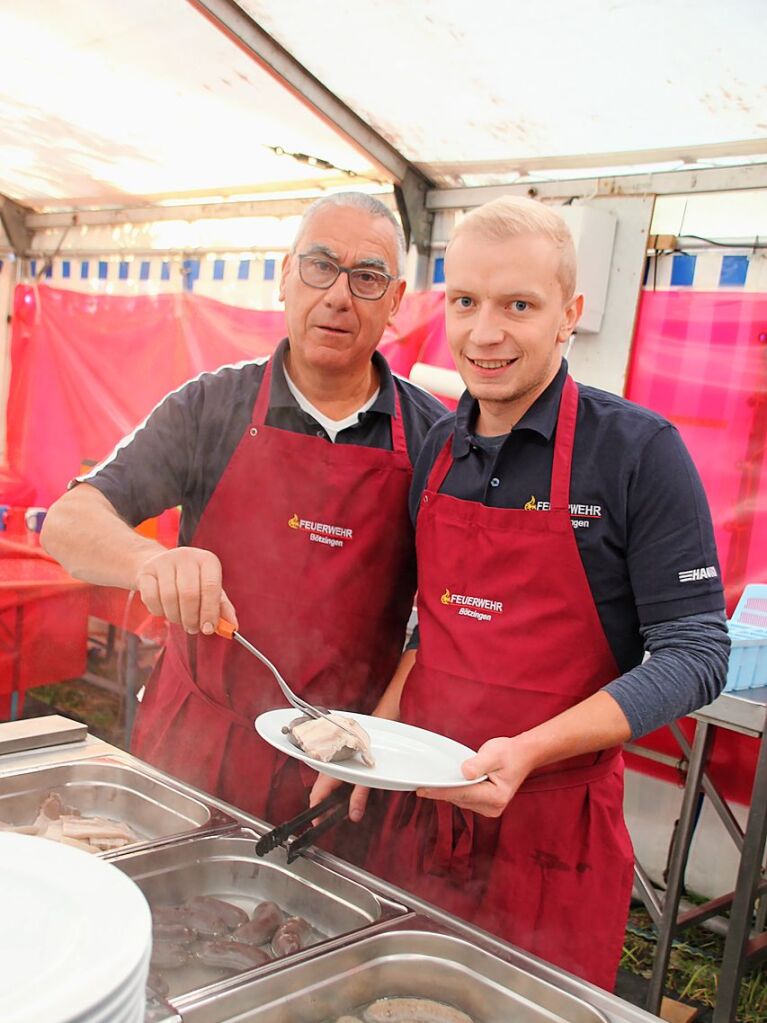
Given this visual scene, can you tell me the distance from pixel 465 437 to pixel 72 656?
309 centimetres

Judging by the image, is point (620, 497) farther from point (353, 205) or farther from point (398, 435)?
point (353, 205)

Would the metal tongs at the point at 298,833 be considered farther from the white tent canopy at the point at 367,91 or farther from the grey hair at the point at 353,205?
the white tent canopy at the point at 367,91

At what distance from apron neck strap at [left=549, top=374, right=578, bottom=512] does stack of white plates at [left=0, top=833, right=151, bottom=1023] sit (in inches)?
41.6

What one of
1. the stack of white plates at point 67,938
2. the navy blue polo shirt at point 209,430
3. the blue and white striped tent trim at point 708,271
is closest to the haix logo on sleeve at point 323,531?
the navy blue polo shirt at point 209,430

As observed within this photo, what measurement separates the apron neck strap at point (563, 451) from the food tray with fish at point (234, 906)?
0.77 m

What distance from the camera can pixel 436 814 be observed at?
1.77 metres

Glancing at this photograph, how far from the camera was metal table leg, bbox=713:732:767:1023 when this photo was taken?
284 centimetres

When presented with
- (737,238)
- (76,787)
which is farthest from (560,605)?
(737,238)

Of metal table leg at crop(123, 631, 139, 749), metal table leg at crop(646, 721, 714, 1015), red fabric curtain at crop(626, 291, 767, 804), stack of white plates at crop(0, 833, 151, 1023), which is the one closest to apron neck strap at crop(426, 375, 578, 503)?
stack of white plates at crop(0, 833, 151, 1023)

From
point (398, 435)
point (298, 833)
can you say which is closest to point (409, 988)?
point (298, 833)

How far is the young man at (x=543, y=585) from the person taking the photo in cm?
157

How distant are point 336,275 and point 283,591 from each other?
701mm

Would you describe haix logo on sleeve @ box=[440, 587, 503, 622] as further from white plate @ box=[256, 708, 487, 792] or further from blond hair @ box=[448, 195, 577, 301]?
blond hair @ box=[448, 195, 577, 301]

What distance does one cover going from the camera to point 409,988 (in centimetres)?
112
